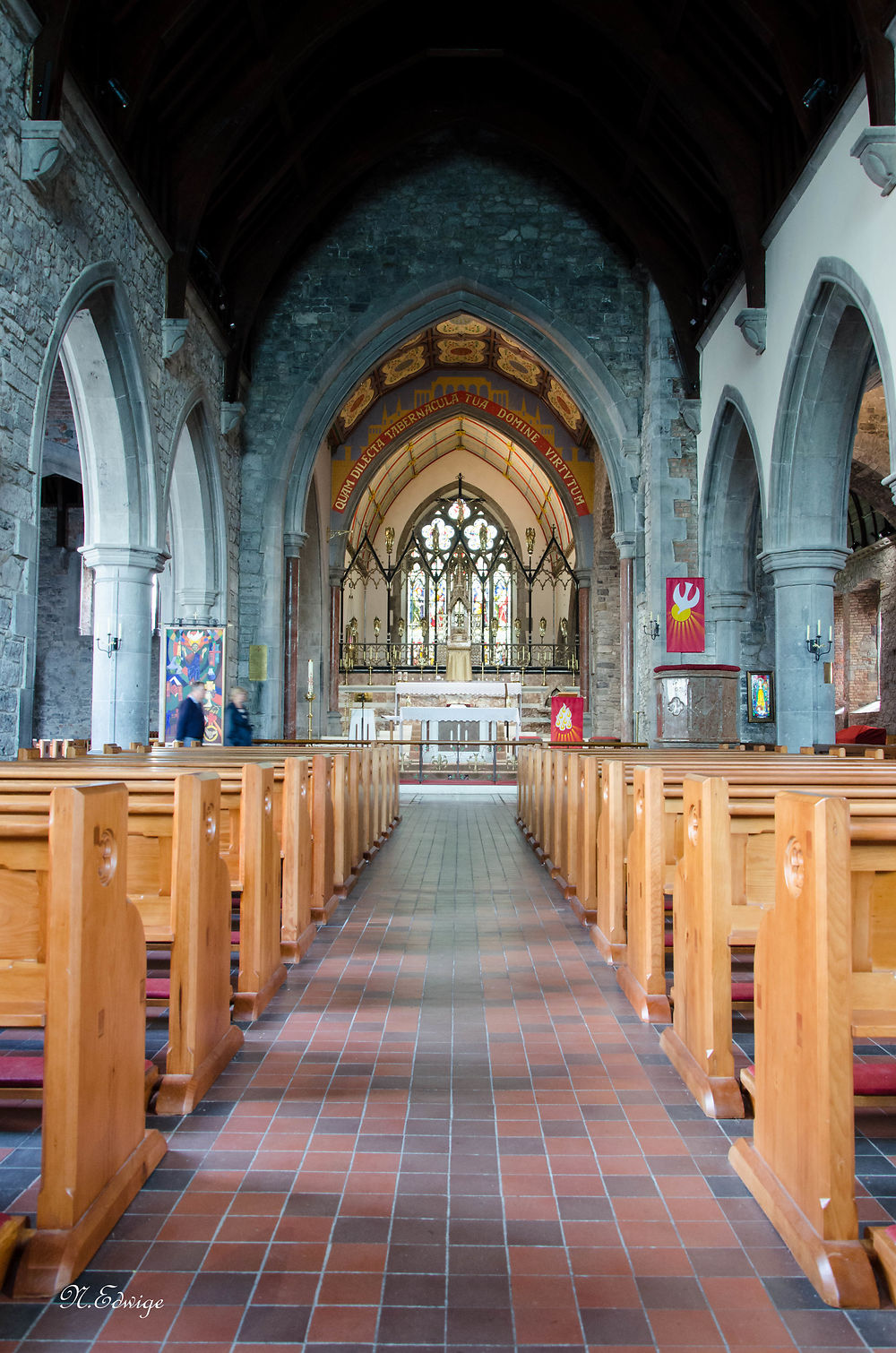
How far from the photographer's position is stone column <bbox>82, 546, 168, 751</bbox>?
845 cm

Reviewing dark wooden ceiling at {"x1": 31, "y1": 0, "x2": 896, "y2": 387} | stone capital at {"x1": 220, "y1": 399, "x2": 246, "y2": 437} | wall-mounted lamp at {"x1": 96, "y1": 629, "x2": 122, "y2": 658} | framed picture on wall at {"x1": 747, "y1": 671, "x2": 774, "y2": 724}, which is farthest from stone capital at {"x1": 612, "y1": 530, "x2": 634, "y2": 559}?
wall-mounted lamp at {"x1": 96, "y1": 629, "x2": 122, "y2": 658}

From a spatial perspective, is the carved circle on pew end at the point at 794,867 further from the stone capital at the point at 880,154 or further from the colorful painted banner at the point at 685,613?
the colorful painted banner at the point at 685,613

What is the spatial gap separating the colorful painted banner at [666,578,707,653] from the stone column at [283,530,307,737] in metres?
5.18

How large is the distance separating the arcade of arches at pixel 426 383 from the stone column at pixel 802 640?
3 centimetres

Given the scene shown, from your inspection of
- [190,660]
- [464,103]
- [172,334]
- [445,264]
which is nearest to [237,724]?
[190,660]

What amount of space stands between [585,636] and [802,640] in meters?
9.56

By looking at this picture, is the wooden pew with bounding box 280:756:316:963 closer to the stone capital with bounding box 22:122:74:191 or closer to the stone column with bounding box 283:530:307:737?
the stone capital with bounding box 22:122:74:191

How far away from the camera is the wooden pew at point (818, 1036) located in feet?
5.08

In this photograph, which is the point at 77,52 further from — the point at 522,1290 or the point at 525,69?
the point at 522,1290

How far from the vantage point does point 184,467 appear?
11234 millimetres

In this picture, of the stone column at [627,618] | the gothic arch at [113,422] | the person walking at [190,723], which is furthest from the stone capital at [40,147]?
the stone column at [627,618]

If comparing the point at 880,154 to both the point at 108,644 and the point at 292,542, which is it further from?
the point at 292,542

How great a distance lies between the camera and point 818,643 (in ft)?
27.0

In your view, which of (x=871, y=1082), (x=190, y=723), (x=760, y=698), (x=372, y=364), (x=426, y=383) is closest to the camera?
(x=871, y=1082)
